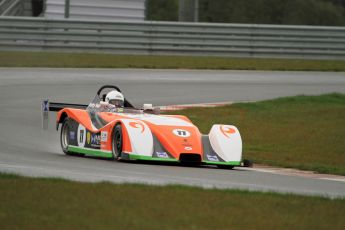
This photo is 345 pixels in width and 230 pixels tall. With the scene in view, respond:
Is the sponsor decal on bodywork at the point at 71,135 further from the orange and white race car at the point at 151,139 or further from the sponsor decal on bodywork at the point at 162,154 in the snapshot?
the sponsor decal on bodywork at the point at 162,154

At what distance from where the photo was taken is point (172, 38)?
3117cm

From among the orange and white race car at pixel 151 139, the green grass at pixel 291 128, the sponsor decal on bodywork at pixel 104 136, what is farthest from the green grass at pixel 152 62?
the sponsor decal on bodywork at pixel 104 136

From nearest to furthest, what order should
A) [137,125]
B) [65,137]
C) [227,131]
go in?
[137,125]
[227,131]
[65,137]

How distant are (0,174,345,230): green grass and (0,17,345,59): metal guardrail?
1971 cm

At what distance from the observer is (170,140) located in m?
13.7

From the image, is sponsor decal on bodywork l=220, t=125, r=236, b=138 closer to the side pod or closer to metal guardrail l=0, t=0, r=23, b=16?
the side pod

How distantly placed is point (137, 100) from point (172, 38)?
836 cm

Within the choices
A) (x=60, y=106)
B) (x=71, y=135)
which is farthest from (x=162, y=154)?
(x=60, y=106)

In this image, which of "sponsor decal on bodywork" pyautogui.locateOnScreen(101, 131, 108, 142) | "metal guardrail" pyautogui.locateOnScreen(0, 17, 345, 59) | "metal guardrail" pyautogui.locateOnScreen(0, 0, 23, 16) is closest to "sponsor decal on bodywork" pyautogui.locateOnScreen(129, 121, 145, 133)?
"sponsor decal on bodywork" pyautogui.locateOnScreen(101, 131, 108, 142)

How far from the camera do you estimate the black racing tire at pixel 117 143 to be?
1401 cm

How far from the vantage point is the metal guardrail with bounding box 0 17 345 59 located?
1197 inches

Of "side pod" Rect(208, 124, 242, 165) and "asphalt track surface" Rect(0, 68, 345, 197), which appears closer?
"asphalt track surface" Rect(0, 68, 345, 197)

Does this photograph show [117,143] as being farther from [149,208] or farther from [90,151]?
[149,208]

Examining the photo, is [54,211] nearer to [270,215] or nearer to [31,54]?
[270,215]
